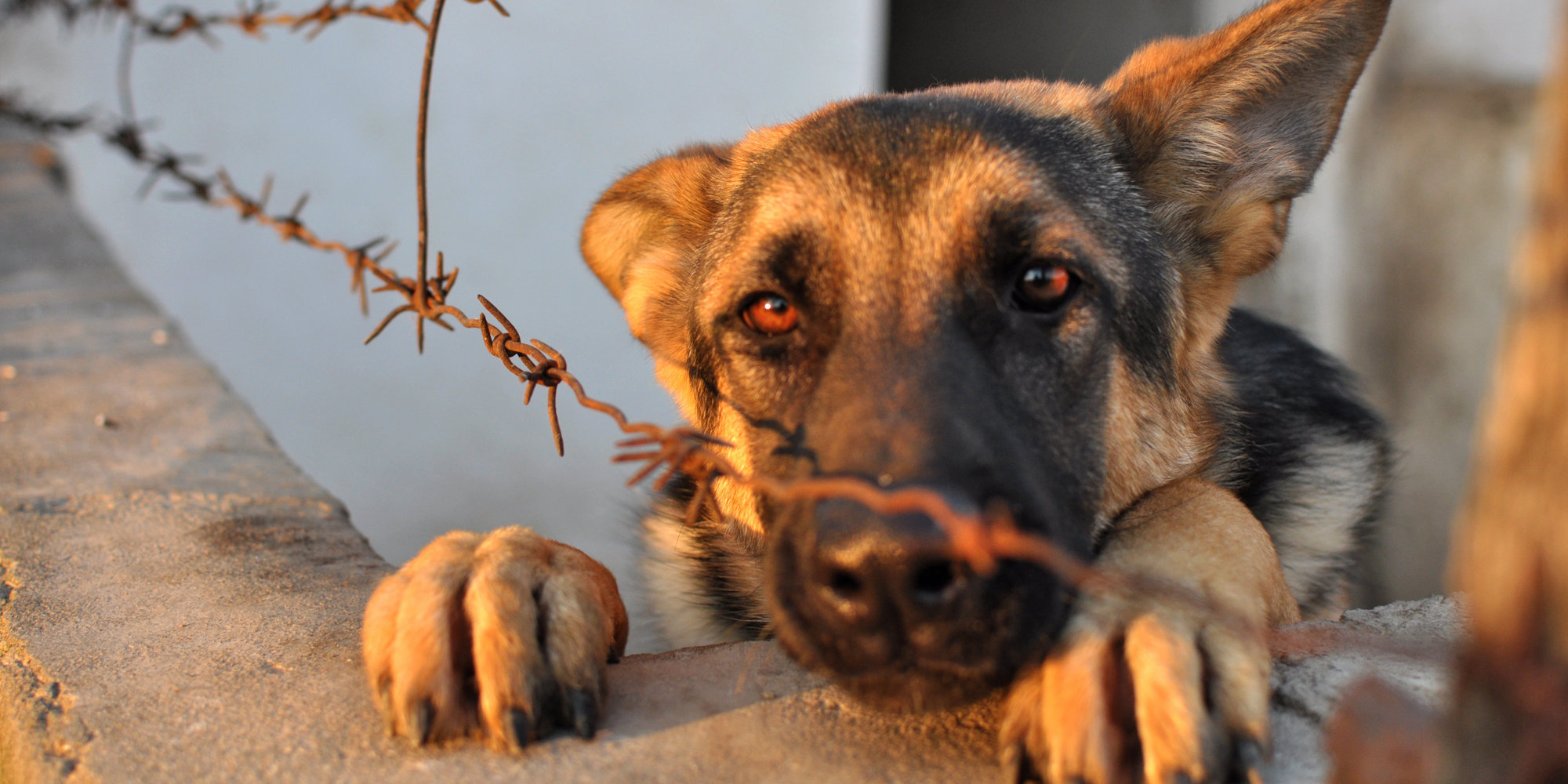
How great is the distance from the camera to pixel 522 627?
167 centimetres

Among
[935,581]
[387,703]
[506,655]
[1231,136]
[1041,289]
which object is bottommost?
[387,703]

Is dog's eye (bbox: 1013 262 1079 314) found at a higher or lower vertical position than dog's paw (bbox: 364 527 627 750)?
higher

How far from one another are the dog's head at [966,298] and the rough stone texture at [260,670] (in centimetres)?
18

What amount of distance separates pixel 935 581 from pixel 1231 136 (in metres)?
1.67

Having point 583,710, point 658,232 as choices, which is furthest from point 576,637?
point 658,232

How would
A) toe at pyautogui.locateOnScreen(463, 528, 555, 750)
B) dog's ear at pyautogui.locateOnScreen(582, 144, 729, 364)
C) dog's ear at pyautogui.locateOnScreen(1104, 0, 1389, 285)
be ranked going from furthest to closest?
dog's ear at pyautogui.locateOnScreen(582, 144, 729, 364) < dog's ear at pyautogui.locateOnScreen(1104, 0, 1389, 285) < toe at pyautogui.locateOnScreen(463, 528, 555, 750)

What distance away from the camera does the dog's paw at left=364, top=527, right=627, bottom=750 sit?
162 centimetres

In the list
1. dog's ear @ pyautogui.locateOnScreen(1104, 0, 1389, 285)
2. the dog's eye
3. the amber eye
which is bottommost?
the amber eye

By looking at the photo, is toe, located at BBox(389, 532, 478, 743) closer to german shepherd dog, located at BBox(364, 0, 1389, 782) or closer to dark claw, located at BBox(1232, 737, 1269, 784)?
german shepherd dog, located at BBox(364, 0, 1389, 782)

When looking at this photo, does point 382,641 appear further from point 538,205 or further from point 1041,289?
point 538,205

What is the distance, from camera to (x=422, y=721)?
1.61m

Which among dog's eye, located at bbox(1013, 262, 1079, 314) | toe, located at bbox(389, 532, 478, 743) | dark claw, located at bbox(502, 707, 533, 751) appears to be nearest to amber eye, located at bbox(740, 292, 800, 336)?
dog's eye, located at bbox(1013, 262, 1079, 314)

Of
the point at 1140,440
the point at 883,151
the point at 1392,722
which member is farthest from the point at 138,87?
the point at 1392,722

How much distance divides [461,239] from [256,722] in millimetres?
5541
